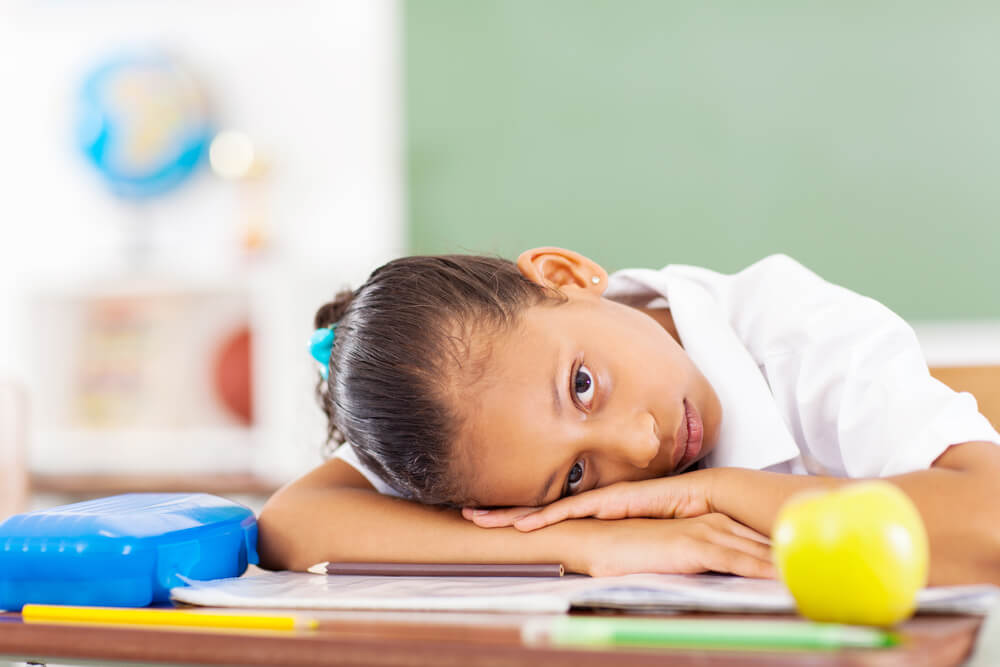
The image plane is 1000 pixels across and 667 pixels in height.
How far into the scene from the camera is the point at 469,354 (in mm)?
889

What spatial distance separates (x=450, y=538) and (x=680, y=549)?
209 millimetres

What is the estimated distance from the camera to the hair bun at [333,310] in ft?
Answer: 3.85

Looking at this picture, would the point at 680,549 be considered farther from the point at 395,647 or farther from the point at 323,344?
the point at 323,344

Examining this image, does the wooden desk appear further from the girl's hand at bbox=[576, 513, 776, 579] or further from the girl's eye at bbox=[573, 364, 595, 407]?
the girl's eye at bbox=[573, 364, 595, 407]

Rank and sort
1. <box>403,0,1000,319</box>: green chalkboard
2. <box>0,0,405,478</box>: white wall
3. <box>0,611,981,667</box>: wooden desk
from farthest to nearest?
<box>0,0,405,478</box>: white wall → <box>403,0,1000,319</box>: green chalkboard → <box>0,611,981,667</box>: wooden desk

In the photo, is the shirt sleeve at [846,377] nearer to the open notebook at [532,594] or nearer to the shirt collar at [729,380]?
the shirt collar at [729,380]

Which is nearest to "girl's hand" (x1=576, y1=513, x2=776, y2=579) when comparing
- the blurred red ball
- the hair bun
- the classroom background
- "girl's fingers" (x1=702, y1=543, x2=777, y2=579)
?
"girl's fingers" (x1=702, y1=543, x2=777, y2=579)

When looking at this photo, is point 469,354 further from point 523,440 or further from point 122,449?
point 122,449

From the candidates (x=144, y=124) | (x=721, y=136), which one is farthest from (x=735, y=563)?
(x=144, y=124)

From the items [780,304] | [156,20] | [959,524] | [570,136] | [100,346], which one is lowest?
[100,346]

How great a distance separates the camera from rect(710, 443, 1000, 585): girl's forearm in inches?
27.0

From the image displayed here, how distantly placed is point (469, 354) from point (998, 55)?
2.50m

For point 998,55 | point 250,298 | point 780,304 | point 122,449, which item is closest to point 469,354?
point 780,304

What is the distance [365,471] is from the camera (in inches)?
43.4
